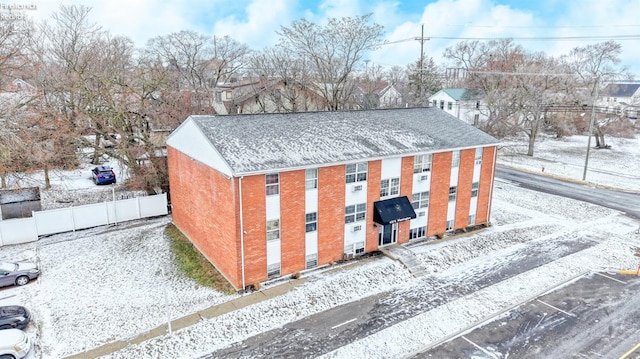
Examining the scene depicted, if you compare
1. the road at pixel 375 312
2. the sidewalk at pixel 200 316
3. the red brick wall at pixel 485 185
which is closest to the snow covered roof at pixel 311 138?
the red brick wall at pixel 485 185

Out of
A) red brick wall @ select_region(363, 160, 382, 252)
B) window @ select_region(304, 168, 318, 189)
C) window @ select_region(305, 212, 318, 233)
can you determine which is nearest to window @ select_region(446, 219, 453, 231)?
red brick wall @ select_region(363, 160, 382, 252)

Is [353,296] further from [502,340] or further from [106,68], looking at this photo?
[106,68]

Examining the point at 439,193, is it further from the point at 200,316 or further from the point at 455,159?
the point at 200,316

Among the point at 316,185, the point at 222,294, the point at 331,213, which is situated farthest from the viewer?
the point at 331,213

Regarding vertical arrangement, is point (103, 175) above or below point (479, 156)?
below

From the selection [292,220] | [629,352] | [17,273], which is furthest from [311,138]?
[629,352]

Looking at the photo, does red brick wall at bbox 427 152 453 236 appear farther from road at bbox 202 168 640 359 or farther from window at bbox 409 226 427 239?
Result: road at bbox 202 168 640 359
